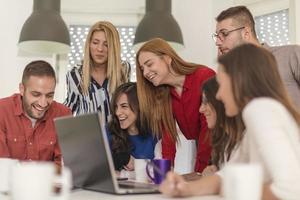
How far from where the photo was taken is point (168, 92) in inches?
87.3

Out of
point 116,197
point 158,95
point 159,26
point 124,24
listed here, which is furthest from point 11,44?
point 116,197

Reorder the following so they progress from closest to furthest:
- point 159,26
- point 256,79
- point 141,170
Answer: point 256,79 → point 141,170 → point 159,26

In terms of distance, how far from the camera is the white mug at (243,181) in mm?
780

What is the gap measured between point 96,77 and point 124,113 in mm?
294

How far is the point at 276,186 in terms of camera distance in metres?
0.93

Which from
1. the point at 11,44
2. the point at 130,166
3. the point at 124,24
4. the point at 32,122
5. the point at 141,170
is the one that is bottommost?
the point at 130,166

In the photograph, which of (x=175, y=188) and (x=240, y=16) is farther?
(x=240, y=16)

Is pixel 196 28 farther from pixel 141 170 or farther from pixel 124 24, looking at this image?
pixel 141 170

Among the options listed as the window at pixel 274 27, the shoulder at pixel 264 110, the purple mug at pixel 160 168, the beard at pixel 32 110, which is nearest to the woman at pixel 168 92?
the beard at pixel 32 110

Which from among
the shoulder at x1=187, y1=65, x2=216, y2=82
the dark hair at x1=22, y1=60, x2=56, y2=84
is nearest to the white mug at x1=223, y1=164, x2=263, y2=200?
the shoulder at x1=187, y1=65, x2=216, y2=82

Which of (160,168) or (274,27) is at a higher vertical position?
(274,27)

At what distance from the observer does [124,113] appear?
7.56ft

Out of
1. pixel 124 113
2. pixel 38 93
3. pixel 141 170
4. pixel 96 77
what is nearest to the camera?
pixel 141 170

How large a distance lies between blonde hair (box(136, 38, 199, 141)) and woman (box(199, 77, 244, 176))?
1.34 feet
